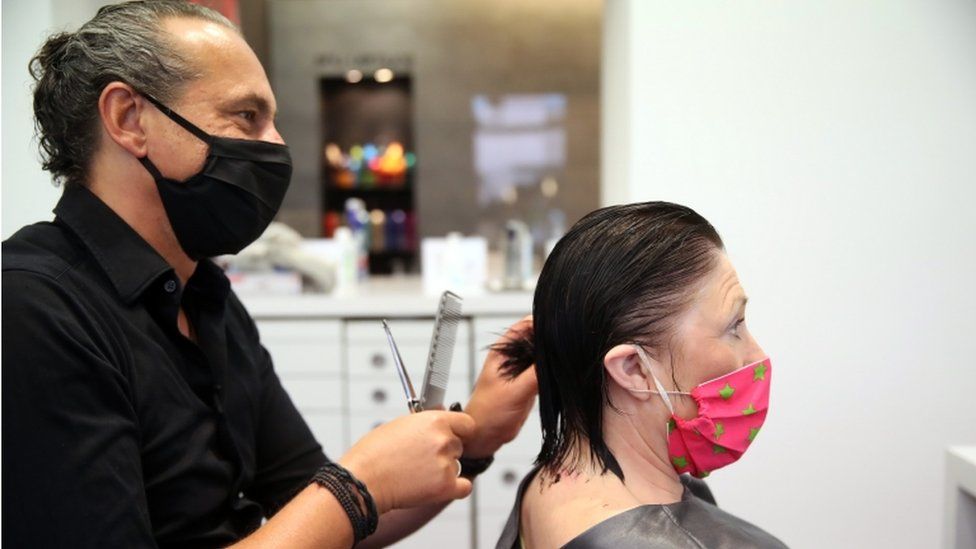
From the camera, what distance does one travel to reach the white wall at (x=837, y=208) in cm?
262

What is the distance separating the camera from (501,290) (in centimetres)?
395

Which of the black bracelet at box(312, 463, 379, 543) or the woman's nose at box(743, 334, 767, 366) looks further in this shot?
the woman's nose at box(743, 334, 767, 366)

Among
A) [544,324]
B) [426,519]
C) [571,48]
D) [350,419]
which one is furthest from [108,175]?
[571,48]

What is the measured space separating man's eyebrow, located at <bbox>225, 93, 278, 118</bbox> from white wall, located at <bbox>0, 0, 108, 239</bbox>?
0.55 meters

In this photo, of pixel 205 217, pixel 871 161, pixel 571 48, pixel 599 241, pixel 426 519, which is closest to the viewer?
pixel 599 241

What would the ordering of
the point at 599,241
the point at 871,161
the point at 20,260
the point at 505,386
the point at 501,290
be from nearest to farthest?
the point at 20,260, the point at 599,241, the point at 505,386, the point at 871,161, the point at 501,290

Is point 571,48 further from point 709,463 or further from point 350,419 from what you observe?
point 709,463

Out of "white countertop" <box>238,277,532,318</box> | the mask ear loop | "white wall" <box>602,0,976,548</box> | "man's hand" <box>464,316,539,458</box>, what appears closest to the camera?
the mask ear loop

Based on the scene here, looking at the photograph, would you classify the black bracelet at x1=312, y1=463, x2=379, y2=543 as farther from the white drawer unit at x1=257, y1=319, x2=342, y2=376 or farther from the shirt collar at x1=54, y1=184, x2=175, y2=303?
the white drawer unit at x1=257, y1=319, x2=342, y2=376

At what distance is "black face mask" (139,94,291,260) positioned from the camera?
55.8 inches

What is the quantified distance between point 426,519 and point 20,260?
34.2 inches

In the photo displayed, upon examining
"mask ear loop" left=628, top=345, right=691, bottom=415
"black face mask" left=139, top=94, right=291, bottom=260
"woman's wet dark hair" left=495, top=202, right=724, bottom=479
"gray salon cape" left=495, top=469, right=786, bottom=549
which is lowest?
"gray salon cape" left=495, top=469, right=786, bottom=549

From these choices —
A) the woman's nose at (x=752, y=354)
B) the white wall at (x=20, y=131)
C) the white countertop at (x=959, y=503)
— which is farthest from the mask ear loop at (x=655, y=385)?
the white wall at (x=20, y=131)

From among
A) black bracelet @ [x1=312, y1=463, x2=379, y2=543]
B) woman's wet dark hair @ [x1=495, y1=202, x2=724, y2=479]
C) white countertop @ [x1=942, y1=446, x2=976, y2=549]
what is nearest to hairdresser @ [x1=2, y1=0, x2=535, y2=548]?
black bracelet @ [x1=312, y1=463, x2=379, y2=543]
